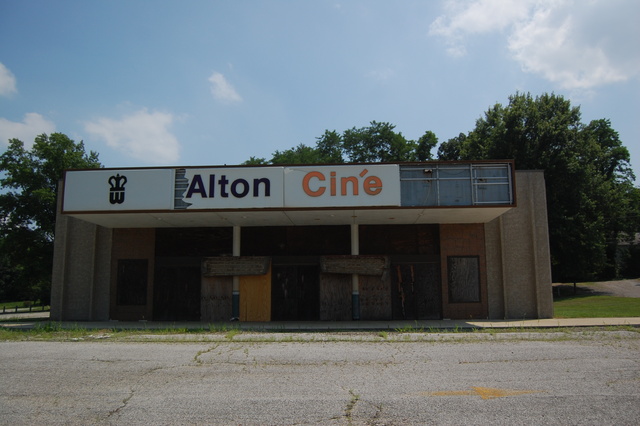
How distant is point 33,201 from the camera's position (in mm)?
Result: 31438

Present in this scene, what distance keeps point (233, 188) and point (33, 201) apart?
2144cm

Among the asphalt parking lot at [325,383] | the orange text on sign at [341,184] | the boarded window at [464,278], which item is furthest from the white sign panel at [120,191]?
the boarded window at [464,278]

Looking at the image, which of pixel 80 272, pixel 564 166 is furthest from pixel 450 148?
pixel 80 272

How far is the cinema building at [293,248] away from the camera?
654 inches

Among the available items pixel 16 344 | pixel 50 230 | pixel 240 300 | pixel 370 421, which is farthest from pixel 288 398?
pixel 50 230

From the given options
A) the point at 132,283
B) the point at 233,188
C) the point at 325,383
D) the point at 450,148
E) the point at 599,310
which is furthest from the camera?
the point at 450,148

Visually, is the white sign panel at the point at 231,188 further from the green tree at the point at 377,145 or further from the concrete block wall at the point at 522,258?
the green tree at the point at 377,145

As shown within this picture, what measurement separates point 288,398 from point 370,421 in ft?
4.39

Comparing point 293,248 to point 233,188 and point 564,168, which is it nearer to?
point 233,188

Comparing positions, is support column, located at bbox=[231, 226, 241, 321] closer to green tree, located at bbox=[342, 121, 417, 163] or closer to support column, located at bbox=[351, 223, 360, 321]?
support column, located at bbox=[351, 223, 360, 321]

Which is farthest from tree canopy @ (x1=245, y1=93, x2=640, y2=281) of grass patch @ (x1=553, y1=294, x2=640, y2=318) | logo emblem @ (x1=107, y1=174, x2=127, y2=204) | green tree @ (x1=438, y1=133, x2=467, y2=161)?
logo emblem @ (x1=107, y1=174, x2=127, y2=204)

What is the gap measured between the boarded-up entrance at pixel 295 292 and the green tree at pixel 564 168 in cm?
2201

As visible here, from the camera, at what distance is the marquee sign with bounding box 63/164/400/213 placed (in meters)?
16.4

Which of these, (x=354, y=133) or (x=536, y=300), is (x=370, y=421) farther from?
(x=354, y=133)
